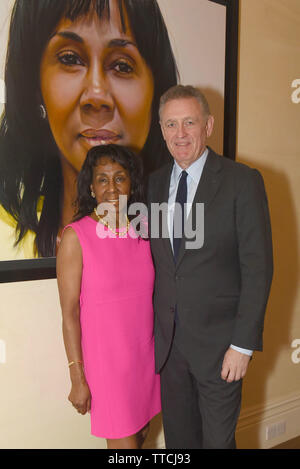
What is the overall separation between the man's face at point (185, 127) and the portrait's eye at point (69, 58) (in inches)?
18.9

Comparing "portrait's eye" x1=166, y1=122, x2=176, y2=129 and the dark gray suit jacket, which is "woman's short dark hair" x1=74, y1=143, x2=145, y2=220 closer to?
"portrait's eye" x1=166, y1=122, x2=176, y2=129

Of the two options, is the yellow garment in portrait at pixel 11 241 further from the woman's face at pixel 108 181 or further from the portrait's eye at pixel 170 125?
the portrait's eye at pixel 170 125

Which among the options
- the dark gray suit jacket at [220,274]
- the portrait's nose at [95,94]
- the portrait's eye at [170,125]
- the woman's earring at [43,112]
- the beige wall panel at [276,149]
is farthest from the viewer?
the beige wall panel at [276,149]

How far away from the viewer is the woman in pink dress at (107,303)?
1409mm

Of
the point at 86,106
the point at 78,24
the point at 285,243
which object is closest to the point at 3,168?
the point at 86,106

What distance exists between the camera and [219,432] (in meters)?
1.45

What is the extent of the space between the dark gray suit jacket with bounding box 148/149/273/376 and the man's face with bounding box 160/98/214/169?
3.2 inches

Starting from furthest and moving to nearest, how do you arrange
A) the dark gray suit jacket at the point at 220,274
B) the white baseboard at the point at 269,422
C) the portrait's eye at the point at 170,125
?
the white baseboard at the point at 269,422 → the portrait's eye at the point at 170,125 → the dark gray suit jacket at the point at 220,274

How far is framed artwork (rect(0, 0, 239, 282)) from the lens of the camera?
1511mm

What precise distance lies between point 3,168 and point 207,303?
3.14ft

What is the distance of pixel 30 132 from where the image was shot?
1.56 meters

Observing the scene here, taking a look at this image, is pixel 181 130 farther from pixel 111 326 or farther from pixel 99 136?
pixel 111 326

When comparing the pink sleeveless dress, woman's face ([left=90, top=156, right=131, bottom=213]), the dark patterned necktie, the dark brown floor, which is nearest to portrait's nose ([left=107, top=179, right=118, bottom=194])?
woman's face ([left=90, top=156, right=131, bottom=213])

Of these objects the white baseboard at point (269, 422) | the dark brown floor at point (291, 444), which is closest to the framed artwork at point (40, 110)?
the white baseboard at point (269, 422)
